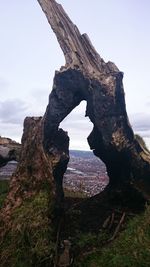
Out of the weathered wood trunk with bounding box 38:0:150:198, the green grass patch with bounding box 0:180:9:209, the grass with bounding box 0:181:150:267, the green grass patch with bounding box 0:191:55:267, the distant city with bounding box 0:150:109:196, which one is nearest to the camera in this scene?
the grass with bounding box 0:181:150:267

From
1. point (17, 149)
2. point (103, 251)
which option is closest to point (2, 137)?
point (17, 149)

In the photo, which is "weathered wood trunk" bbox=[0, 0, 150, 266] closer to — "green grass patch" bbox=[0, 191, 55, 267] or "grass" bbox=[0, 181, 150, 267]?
"green grass patch" bbox=[0, 191, 55, 267]

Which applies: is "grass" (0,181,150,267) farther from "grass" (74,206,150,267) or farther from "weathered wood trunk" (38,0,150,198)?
"weathered wood trunk" (38,0,150,198)

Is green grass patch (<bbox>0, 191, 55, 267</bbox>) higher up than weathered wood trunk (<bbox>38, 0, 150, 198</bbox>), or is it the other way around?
weathered wood trunk (<bbox>38, 0, 150, 198</bbox>)

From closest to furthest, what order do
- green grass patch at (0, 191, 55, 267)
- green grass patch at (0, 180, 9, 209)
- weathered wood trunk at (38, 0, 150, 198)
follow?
green grass patch at (0, 191, 55, 267)
weathered wood trunk at (38, 0, 150, 198)
green grass patch at (0, 180, 9, 209)

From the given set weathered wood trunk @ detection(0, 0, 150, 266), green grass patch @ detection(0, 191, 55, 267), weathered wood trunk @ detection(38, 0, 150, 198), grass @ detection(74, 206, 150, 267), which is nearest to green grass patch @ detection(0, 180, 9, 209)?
weathered wood trunk @ detection(0, 0, 150, 266)

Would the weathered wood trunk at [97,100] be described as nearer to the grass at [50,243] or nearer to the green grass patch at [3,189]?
the grass at [50,243]

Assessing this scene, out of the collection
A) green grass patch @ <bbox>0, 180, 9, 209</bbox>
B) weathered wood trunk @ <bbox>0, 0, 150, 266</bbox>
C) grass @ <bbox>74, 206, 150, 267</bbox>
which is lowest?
grass @ <bbox>74, 206, 150, 267</bbox>

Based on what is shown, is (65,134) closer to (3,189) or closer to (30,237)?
(30,237)

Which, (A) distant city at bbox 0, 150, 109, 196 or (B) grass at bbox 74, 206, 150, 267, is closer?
(B) grass at bbox 74, 206, 150, 267

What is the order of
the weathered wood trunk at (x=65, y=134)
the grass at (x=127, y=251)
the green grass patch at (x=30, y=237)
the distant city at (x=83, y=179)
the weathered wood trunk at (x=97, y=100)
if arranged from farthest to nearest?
the distant city at (x=83, y=179), the weathered wood trunk at (x=97, y=100), the weathered wood trunk at (x=65, y=134), the green grass patch at (x=30, y=237), the grass at (x=127, y=251)

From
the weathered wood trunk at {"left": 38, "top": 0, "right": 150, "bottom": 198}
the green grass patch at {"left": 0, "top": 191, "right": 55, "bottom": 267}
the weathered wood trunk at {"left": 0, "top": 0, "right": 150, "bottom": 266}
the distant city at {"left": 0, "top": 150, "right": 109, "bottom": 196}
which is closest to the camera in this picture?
the green grass patch at {"left": 0, "top": 191, "right": 55, "bottom": 267}

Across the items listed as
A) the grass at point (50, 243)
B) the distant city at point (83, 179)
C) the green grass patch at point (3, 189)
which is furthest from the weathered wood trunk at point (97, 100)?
the distant city at point (83, 179)

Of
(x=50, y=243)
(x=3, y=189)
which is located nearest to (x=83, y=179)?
(x=3, y=189)
